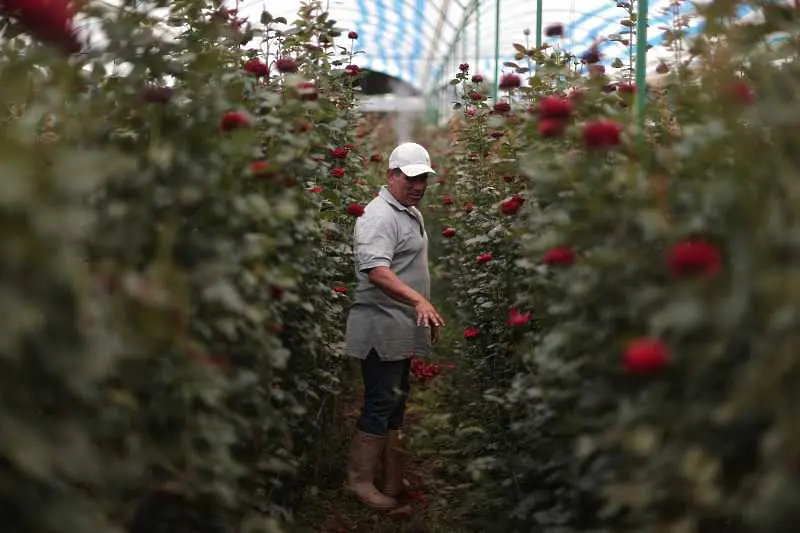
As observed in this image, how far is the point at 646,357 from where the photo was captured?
1541 mm

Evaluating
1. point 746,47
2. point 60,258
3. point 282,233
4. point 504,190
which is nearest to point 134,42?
point 282,233

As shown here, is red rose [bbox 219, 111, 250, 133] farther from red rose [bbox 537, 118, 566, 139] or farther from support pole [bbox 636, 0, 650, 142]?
support pole [bbox 636, 0, 650, 142]

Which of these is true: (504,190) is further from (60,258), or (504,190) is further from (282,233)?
(60,258)

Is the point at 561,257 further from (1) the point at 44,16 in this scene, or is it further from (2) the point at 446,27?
(2) the point at 446,27

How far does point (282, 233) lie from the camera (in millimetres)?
2324

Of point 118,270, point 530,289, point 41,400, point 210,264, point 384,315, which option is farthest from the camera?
point 384,315

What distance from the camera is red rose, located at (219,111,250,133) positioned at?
2094 millimetres

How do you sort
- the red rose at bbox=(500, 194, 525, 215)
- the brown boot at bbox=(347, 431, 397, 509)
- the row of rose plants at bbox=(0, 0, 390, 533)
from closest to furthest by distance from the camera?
1. the row of rose plants at bbox=(0, 0, 390, 533)
2. the red rose at bbox=(500, 194, 525, 215)
3. the brown boot at bbox=(347, 431, 397, 509)

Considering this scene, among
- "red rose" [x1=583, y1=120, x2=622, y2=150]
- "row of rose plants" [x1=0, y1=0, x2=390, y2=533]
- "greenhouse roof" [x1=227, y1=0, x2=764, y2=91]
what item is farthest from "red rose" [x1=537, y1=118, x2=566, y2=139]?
"greenhouse roof" [x1=227, y1=0, x2=764, y2=91]

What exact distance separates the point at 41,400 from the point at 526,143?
2199 millimetres

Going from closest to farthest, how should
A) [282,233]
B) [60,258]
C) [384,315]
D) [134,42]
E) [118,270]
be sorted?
[60,258] → [118,270] → [134,42] → [282,233] → [384,315]

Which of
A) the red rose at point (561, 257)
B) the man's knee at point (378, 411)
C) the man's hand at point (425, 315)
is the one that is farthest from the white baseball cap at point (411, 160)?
the red rose at point (561, 257)

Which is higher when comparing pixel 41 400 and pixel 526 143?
pixel 526 143

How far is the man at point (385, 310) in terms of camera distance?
3.90 metres
